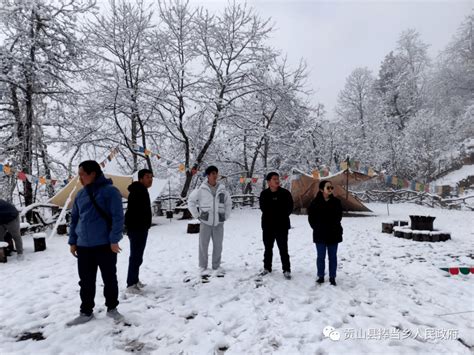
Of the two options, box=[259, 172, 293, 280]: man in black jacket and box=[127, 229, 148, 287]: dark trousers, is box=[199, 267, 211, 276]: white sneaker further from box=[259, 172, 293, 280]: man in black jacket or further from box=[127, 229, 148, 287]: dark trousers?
box=[127, 229, 148, 287]: dark trousers

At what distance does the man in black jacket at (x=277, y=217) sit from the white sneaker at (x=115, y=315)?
238 cm

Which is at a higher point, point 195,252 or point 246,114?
point 246,114

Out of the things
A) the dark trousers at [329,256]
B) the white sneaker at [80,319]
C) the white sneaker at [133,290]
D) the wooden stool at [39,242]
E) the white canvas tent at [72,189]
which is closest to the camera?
the white sneaker at [80,319]

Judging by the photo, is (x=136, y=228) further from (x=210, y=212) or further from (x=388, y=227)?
(x=388, y=227)

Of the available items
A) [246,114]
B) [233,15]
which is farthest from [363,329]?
[233,15]

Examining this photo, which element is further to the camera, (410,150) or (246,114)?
(410,150)

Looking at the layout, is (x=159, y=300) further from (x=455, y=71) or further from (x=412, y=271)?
(x=455, y=71)

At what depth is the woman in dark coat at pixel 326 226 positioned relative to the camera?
173 inches

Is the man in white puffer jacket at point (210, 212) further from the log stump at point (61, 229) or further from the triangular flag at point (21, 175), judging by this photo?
the triangular flag at point (21, 175)

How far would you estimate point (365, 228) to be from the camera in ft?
33.0

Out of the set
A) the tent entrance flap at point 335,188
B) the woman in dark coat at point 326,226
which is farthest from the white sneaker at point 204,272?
the tent entrance flap at point 335,188

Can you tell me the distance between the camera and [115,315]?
3275 mm

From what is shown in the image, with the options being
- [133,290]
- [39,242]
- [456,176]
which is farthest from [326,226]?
[456,176]

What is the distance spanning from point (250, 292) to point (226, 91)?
13594 millimetres
